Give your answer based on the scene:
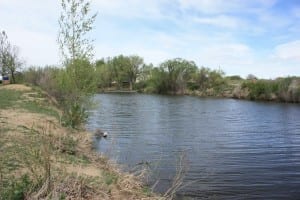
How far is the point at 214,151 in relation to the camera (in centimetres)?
2506

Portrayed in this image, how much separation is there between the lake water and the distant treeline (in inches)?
663

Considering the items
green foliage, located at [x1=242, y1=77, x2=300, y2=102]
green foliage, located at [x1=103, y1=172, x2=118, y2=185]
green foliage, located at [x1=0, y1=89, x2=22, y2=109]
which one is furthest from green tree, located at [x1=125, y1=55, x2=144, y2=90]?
green foliage, located at [x1=103, y1=172, x2=118, y2=185]

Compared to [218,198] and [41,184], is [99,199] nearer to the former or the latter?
[41,184]

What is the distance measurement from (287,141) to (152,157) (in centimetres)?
1166

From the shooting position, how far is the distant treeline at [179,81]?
76312 mm

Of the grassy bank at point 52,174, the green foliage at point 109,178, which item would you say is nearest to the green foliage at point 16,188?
the grassy bank at point 52,174

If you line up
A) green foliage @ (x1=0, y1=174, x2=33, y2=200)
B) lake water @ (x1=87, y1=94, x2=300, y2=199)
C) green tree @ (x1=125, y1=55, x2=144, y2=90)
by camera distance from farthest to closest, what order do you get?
green tree @ (x1=125, y1=55, x2=144, y2=90) → lake water @ (x1=87, y1=94, x2=300, y2=199) → green foliage @ (x1=0, y1=174, x2=33, y2=200)

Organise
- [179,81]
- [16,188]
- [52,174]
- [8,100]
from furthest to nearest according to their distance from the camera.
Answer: [179,81]
[8,100]
[52,174]
[16,188]

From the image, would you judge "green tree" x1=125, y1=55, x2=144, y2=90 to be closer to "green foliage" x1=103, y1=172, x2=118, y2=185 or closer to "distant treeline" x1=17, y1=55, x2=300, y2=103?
"distant treeline" x1=17, y1=55, x2=300, y2=103

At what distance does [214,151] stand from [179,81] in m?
90.5

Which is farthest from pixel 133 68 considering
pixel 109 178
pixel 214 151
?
pixel 109 178

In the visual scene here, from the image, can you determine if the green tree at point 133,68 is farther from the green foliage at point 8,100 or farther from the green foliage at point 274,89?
the green foliage at point 8,100

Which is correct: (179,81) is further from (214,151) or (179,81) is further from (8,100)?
(214,151)

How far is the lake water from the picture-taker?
663 inches
